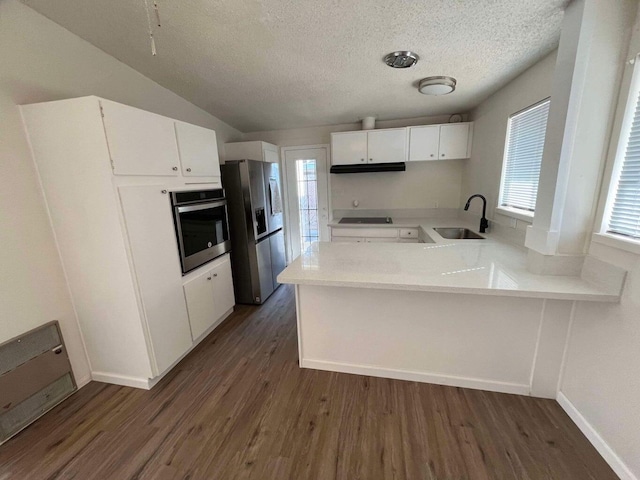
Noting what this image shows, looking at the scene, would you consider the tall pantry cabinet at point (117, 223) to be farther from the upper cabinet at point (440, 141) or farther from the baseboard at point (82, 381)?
the upper cabinet at point (440, 141)

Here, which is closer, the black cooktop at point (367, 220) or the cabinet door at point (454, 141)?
the cabinet door at point (454, 141)

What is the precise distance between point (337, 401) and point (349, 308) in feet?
1.99

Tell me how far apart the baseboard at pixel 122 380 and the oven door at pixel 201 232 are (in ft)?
2.75

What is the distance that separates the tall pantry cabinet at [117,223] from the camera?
1.59 metres

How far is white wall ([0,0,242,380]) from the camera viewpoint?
1.55 meters

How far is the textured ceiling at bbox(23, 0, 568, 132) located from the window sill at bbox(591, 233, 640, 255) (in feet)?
4.15

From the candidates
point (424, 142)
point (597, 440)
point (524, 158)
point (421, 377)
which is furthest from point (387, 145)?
point (597, 440)

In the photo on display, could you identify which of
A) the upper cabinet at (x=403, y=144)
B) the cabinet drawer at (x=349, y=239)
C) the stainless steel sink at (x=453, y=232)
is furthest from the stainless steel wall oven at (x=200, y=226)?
the stainless steel sink at (x=453, y=232)

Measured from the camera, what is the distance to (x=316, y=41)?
1828 mm

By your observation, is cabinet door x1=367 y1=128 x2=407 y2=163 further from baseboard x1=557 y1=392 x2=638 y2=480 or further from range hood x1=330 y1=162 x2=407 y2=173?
baseboard x1=557 y1=392 x2=638 y2=480

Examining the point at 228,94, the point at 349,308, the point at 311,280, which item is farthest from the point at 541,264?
the point at 228,94

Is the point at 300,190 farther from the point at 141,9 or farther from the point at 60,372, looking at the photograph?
the point at 60,372

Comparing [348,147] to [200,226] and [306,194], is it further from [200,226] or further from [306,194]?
[200,226]

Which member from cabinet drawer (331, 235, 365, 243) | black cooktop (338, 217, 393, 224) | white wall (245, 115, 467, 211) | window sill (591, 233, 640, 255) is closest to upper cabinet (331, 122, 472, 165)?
white wall (245, 115, 467, 211)
